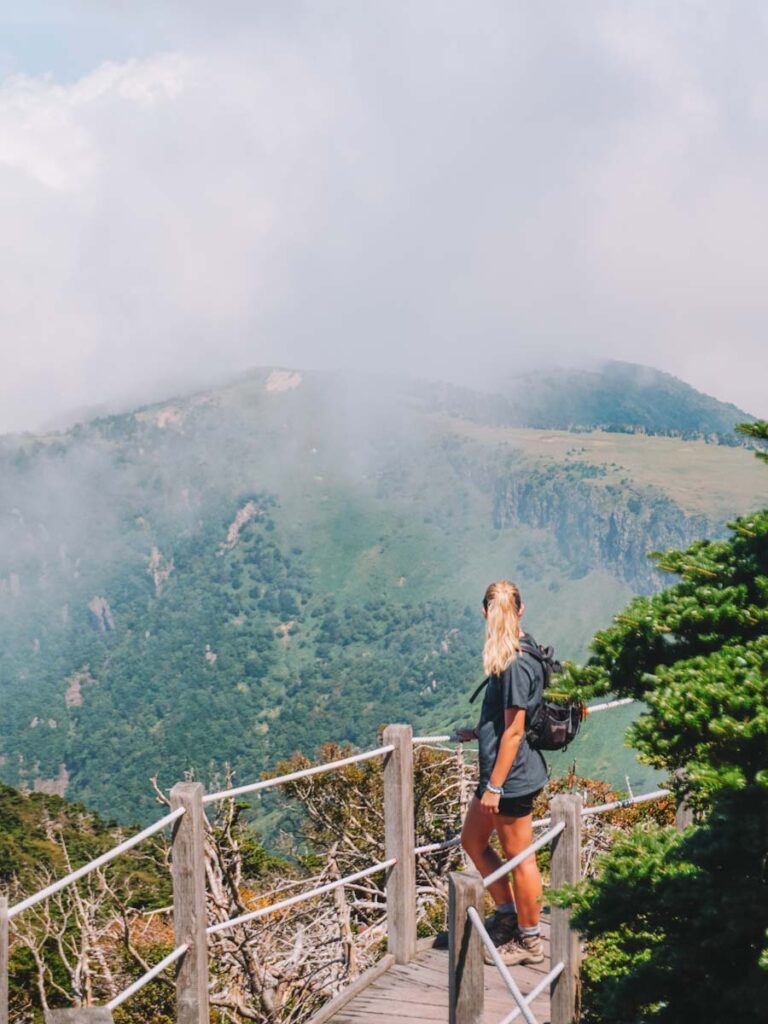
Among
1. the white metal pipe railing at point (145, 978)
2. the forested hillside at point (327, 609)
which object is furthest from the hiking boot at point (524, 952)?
the forested hillside at point (327, 609)

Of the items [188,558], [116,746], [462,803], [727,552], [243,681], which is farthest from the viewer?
[188,558]

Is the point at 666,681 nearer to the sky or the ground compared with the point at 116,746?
nearer to the sky

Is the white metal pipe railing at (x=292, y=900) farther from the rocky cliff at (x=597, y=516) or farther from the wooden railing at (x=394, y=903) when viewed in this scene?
the rocky cliff at (x=597, y=516)

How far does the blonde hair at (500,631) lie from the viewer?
4.84 m

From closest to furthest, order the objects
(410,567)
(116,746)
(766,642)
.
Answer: (766,642), (116,746), (410,567)

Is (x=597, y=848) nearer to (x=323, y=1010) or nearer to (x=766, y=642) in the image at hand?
(x=323, y=1010)

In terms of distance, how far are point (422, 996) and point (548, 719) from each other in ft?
4.12

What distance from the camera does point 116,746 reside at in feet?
438

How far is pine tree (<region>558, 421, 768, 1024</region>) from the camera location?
2596 mm

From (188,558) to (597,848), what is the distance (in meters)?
189

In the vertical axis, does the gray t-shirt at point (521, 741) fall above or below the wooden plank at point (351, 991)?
above

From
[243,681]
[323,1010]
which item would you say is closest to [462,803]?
[323,1010]

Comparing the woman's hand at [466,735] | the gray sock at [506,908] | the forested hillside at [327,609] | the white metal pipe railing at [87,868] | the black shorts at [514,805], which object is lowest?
the forested hillside at [327,609]

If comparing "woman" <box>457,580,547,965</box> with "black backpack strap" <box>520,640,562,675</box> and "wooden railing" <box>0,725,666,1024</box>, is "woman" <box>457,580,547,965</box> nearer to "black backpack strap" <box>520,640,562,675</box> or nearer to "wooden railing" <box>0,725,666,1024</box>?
"black backpack strap" <box>520,640,562,675</box>
